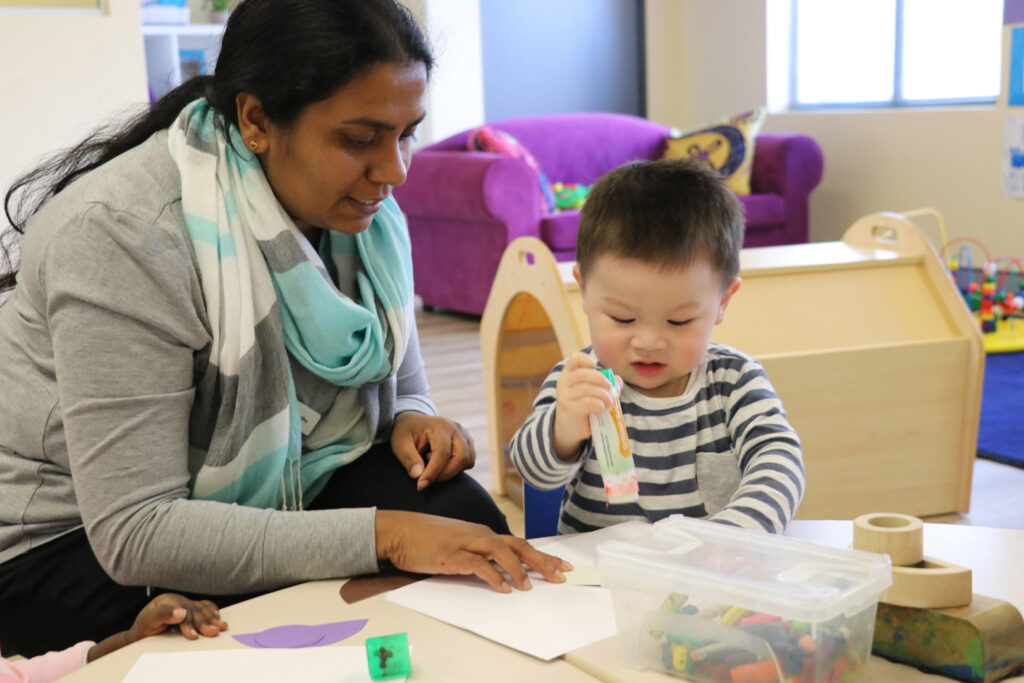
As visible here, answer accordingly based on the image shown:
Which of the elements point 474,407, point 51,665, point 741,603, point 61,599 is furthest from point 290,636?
point 474,407

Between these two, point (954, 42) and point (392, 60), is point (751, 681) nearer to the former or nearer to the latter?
point (392, 60)

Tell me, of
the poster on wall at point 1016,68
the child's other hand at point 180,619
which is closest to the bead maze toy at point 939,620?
the child's other hand at point 180,619

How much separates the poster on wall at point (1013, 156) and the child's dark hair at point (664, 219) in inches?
147

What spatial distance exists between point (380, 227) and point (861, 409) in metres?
1.21

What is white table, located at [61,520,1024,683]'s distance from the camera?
79 cm

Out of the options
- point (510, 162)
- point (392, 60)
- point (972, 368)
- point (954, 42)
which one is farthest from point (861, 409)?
point (954, 42)

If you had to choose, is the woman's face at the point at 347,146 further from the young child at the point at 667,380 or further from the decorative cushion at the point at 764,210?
the decorative cushion at the point at 764,210

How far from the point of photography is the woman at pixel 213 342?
105cm

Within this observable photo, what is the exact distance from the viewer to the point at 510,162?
14.2 ft

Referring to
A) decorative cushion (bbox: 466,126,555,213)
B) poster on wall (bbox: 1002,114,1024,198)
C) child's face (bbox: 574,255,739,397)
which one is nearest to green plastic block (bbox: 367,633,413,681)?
child's face (bbox: 574,255,739,397)

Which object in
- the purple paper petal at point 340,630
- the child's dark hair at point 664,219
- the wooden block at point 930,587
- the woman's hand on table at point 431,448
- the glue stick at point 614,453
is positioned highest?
the child's dark hair at point 664,219

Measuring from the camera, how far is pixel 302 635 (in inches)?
34.5

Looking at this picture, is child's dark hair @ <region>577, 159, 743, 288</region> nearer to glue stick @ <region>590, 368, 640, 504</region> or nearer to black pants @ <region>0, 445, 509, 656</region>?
glue stick @ <region>590, 368, 640, 504</region>

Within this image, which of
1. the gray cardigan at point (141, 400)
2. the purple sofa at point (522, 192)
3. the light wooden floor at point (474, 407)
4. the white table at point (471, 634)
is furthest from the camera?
the purple sofa at point (522, 192)
